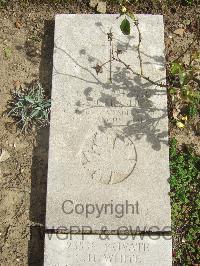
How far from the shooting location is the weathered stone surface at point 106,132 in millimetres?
4180

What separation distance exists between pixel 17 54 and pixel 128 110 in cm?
150

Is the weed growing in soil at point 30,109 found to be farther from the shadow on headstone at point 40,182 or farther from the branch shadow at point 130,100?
the branch shadow at point 130,100

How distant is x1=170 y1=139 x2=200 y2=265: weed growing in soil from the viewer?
4.27m

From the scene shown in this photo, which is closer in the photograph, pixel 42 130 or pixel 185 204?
pixel 185 204

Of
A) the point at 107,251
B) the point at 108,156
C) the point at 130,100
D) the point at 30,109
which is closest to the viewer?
the point at 107,251

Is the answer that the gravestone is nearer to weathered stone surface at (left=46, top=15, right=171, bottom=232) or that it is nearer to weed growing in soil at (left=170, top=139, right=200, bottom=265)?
weathered stone surface at (left=46, top=15, right=171, bottom=232)

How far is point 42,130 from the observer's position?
15.5ft

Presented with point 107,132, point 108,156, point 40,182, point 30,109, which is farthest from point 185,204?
point 30,109

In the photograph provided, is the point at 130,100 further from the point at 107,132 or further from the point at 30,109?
the point at 30,109

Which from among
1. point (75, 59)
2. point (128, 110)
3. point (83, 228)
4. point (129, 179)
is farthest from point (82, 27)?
point (83, 228)

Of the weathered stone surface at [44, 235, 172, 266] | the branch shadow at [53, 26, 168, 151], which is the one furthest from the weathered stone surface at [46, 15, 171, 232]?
the weathered stone surface at [44, 235, 172, 266]

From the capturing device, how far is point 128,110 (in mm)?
4492

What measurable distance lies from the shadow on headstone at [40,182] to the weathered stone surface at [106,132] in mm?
264

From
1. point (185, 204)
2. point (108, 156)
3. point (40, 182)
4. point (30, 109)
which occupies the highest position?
point (30, 109)
